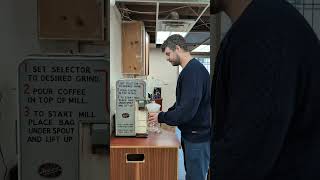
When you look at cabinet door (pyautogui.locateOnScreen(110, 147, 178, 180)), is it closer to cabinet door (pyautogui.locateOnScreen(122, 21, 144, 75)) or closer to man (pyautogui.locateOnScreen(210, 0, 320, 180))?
man (pyautogui.locateOnScreen(210, 0, 320, 180))

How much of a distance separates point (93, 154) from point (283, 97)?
939 mm

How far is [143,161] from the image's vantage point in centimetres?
263

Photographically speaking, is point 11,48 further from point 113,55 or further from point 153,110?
point 113,55

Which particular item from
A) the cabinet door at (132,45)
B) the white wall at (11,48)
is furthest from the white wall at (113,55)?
the white wall at (11,48)

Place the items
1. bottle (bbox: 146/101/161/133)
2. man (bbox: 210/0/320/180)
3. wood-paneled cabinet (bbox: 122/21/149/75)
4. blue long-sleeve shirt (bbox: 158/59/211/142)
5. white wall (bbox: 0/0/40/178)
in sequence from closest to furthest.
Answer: man (bbox: 210/0/320/180)
white wall (bbox: 0/0/40/178)
blue long-sleeve shirt (bbox: 158/59/211/142)
bottle (bbox: 146/101/161/133)
wood-paneled cabinet (bbox: 122/21/149/75)

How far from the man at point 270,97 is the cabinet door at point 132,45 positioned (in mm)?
3451

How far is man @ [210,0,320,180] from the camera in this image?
876mm

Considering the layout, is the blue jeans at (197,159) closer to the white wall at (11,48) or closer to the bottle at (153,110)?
the bottle at (153,110)

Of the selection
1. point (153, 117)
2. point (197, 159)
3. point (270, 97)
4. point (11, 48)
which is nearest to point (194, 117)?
point (197, 159)

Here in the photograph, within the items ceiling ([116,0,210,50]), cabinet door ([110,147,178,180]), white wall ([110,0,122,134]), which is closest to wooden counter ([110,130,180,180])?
cabinet door ([110,147,178,180])

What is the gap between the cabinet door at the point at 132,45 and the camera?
4363 mm

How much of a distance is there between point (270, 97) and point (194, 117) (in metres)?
1.75

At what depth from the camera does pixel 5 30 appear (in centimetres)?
197

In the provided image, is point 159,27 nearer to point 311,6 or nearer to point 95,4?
point 95,4
